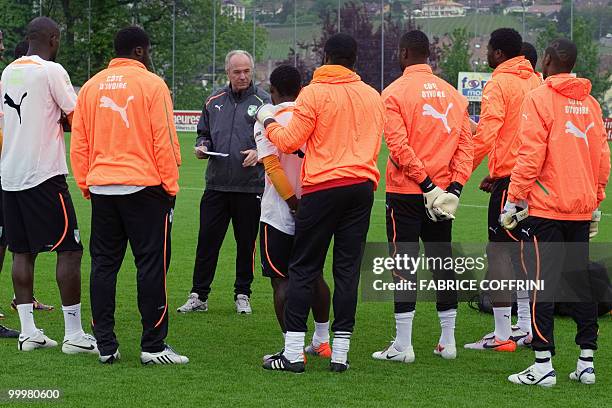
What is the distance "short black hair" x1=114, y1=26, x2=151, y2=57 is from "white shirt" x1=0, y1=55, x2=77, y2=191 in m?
0.51

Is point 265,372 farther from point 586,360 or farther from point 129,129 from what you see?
point 586,360

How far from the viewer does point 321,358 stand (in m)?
7.79

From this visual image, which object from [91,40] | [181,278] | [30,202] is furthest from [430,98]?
[91,40]

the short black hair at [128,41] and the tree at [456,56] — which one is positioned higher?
the short black hair at [128,41]

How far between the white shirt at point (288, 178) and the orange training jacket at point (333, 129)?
0.20 metres

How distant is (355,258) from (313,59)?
165 ft

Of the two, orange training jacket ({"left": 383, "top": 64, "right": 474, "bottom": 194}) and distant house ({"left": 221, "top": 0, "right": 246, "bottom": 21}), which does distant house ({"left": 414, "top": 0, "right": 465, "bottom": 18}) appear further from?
orange training jacket ({"left": 383, "top": 64, "right": 474, "bottom": 194})

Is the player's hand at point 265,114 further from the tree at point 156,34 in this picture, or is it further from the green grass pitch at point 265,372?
the tree at point 156,34

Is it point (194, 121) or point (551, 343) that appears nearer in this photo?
point (551, 343)

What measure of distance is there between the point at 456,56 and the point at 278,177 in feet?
158

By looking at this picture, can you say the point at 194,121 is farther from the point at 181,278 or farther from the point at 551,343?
the point at 551,343

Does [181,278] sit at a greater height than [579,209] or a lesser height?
lesser

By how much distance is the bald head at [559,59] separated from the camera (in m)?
7.10

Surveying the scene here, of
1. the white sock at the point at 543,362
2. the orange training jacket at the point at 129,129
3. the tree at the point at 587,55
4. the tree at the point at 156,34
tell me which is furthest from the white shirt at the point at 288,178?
the tree at the point at 156,34
